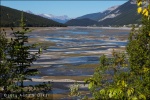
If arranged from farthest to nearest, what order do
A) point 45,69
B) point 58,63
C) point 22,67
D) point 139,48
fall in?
point 58,63
point 45,69
point 139,48
point 22,67

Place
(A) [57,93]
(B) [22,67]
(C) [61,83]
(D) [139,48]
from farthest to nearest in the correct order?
(C) [61,83]
(A) [57,93]
(D) [139,48]
(B) [22,67]

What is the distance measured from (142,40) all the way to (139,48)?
1.31 metres

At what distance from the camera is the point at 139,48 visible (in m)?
28.9

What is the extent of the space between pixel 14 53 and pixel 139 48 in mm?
16213

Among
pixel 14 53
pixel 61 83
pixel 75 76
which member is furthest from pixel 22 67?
pixel 75 76

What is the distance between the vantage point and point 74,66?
2457 inches

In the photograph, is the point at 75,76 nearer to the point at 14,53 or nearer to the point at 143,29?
the point at 143,29

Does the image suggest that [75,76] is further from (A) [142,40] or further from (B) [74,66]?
(A) [142,40]

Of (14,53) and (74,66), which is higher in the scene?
(14,53)

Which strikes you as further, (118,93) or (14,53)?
(14,53)

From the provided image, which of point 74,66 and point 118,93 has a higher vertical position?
point 118,93

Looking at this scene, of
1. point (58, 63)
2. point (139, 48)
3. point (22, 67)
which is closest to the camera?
point (22, 67)

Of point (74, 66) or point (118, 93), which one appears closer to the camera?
point (118, 93)

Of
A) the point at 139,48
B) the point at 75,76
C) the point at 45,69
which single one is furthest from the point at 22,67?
the point at 45,69
